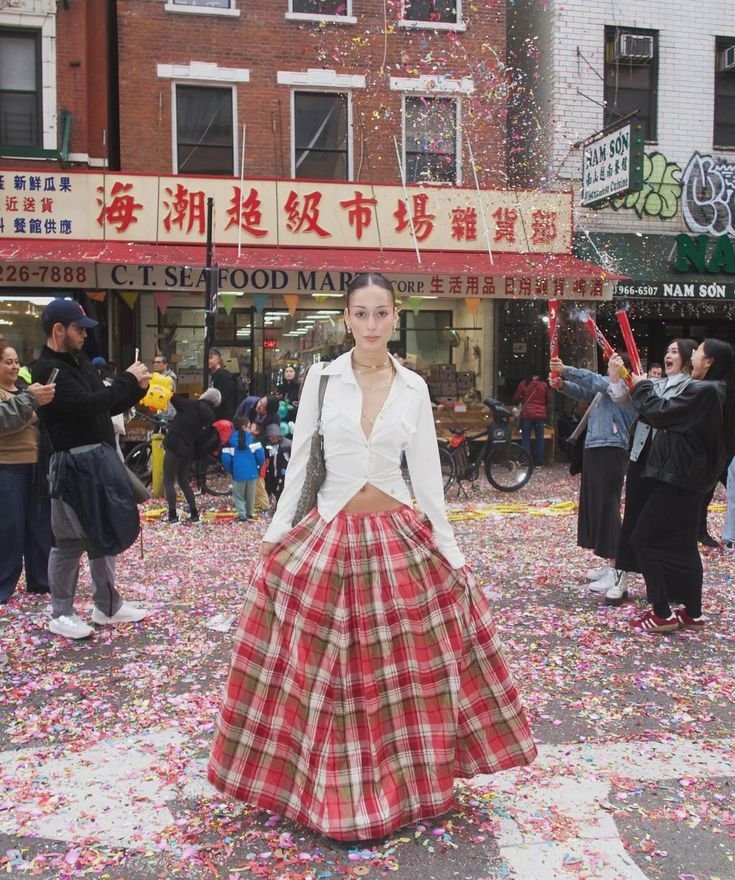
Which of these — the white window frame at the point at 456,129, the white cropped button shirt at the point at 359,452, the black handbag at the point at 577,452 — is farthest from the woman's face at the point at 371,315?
the white window frame at the point at 456,129

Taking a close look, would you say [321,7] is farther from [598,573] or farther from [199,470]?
[598,573]

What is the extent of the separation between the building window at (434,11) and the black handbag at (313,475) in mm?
14175

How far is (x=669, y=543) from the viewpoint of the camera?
17.6 ft

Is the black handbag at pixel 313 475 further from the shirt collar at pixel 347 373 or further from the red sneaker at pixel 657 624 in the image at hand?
the red sneaker at pixel 657 624

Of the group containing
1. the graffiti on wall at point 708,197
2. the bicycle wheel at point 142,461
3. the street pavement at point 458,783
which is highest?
the graffiti on wall at point 708,197

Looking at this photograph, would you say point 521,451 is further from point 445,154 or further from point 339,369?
point 339,369

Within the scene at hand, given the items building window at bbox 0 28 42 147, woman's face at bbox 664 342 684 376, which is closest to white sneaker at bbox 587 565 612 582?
woman's face at bbox 664 342 684 376

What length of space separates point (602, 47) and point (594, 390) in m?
11.8

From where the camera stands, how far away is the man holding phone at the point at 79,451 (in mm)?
4977

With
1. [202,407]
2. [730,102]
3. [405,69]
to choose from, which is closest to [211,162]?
[405,69]

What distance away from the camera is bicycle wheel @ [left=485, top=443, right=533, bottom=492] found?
1204cm

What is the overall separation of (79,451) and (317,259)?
8901 millimetres

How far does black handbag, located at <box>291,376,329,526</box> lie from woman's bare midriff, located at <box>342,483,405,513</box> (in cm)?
15

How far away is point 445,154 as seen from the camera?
1541 centimetres
